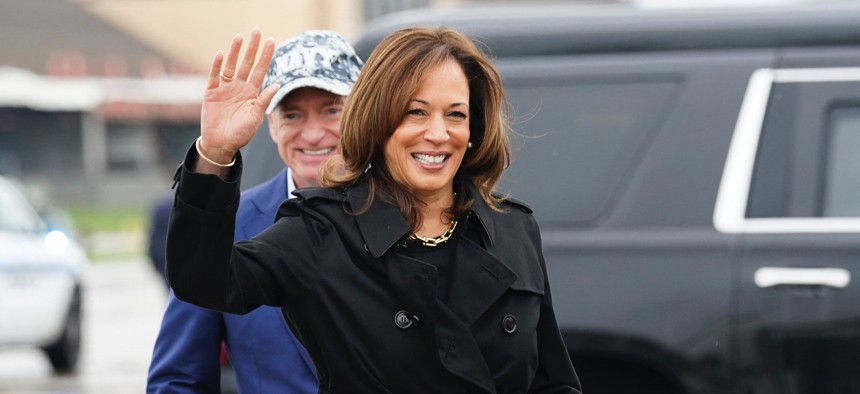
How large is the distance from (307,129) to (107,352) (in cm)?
1039

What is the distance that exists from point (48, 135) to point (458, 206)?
Answer: 4156 centimetres

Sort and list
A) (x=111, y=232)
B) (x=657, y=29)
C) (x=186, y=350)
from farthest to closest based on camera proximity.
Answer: (x=111, y=232), (x=657, y=29), (x=186, y=350)

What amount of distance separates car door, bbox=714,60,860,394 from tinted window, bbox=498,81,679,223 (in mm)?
275

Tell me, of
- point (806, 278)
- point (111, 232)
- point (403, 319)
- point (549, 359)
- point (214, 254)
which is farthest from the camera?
point (111, 232)

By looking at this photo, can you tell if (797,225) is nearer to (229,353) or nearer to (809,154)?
(809,154)

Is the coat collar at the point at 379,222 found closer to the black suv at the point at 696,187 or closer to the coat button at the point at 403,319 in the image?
the coat button at the point at 403,319

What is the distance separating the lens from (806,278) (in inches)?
160

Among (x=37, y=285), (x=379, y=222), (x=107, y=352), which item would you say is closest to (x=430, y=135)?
(x=379, y=222)

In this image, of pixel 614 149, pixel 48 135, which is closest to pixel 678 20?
pixel 614 149

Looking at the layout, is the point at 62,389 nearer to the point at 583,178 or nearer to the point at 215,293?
the point at 583,178

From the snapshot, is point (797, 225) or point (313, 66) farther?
point (797, 225)

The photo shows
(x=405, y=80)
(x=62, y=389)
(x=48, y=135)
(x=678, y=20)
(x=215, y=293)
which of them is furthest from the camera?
(x=48, y=135)

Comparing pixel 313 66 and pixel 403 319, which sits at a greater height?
pixel 313 66

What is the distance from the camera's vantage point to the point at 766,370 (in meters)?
4.04
